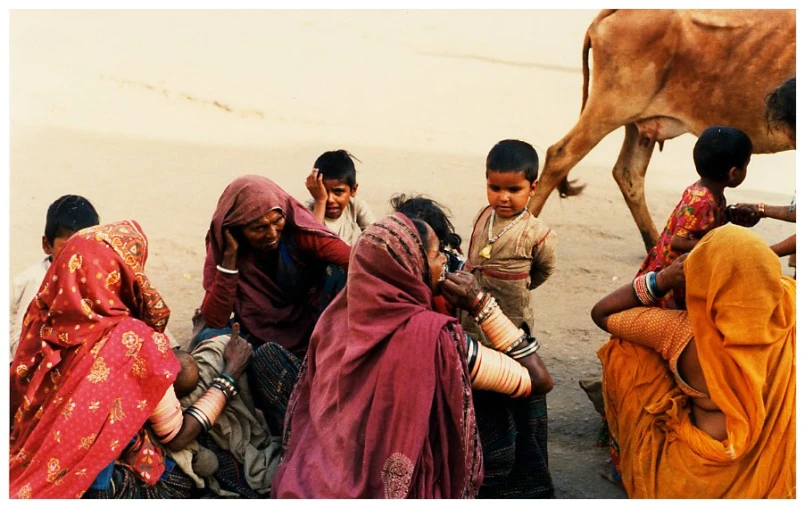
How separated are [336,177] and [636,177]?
2.80 metres

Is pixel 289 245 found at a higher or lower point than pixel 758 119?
lower

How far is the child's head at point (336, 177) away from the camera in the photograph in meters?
5.10

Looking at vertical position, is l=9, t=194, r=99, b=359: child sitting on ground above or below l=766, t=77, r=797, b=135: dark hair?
below

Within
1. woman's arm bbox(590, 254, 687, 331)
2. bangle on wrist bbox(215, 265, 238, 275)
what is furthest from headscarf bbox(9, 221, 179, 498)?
woman's arm bbox(590, 254, 687, 331)

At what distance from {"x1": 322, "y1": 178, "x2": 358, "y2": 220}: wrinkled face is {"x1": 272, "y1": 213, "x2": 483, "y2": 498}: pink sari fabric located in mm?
1784

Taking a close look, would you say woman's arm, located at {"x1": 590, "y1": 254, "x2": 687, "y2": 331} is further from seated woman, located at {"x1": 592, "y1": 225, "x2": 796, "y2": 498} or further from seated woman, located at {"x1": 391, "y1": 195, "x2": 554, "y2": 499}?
seated woman, located at {"x1": 391, "y1": 195, "x2": 554, "y2": 499}

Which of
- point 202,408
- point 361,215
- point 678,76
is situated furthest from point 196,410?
point 678,76

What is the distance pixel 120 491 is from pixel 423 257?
1.29 m

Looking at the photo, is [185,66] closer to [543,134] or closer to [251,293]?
[543,134]

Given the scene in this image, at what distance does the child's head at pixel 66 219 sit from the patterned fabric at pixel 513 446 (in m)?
1.83

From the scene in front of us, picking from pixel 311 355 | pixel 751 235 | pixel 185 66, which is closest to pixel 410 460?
pixel 311 355

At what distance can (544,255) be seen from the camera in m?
4.37

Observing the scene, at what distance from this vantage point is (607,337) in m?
5.70

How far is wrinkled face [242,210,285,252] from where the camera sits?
14.0ft
